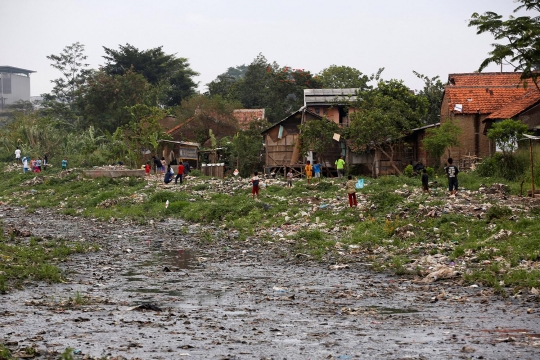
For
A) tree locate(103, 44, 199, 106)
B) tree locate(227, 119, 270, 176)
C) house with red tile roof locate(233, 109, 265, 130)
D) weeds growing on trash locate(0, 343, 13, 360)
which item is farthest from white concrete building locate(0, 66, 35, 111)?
weeds growing on trash locate(0, 343, 13, 360)

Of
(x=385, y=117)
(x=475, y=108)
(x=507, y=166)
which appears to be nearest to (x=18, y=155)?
(x=385, y=117)

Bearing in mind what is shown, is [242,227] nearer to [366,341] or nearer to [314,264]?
[314,264]

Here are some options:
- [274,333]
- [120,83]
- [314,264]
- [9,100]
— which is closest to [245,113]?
[120,83]

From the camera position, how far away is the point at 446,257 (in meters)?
11.9

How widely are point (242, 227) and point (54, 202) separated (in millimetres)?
11687

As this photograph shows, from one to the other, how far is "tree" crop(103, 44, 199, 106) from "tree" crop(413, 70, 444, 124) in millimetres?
19984

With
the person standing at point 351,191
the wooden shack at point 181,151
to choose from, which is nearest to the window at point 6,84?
the wooden shack at point 181,151

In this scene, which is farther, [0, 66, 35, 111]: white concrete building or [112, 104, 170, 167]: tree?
[0, 66, 35, 111]: white concrete building

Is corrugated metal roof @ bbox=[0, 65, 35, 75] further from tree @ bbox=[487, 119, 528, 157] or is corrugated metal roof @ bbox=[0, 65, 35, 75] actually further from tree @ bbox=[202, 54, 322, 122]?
tree @ bbox=[487, 119, 528, 157]

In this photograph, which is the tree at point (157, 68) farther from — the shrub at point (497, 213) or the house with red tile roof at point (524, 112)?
the shrub at point (497, 213)

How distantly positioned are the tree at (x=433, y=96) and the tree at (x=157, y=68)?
20.0 m

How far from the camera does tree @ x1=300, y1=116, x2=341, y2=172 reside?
1344 inches

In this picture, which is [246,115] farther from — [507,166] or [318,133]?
[507,166]

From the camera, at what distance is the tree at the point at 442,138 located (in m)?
28.9
